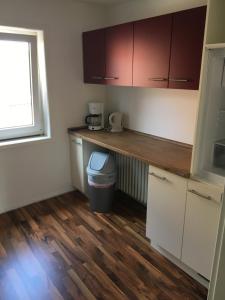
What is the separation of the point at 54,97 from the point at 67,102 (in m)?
0.18

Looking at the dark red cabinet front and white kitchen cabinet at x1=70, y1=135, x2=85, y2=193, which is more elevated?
the dark red cabinet front

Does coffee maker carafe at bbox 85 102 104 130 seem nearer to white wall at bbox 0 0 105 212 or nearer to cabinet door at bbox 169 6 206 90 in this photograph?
white wall at bbox 0 0 105 212

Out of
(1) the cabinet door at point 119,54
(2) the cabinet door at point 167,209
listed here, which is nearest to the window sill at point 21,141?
(1) the cabinet door at point 119,54

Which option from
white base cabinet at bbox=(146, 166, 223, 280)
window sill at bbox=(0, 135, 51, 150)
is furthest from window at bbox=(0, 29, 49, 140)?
white base cabinet at bbox=(146, 166, 223, 280)

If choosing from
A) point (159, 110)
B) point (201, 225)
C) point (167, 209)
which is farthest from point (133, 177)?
point (201, 225)

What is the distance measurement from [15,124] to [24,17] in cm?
113

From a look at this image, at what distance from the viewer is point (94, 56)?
2.89m

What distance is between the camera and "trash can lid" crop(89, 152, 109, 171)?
270cm

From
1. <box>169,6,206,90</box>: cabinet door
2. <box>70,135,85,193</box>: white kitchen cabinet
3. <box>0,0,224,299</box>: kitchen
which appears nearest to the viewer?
<box>169,6,206,90</box>: cabinet door

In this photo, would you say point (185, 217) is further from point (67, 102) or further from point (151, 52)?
point (67, 102)

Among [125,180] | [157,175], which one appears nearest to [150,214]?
[157,175]

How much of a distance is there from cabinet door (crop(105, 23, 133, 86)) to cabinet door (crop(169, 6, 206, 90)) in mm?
533

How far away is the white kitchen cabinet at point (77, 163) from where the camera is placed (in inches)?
119

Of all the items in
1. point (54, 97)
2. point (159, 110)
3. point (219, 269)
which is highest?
point (54, 97)
